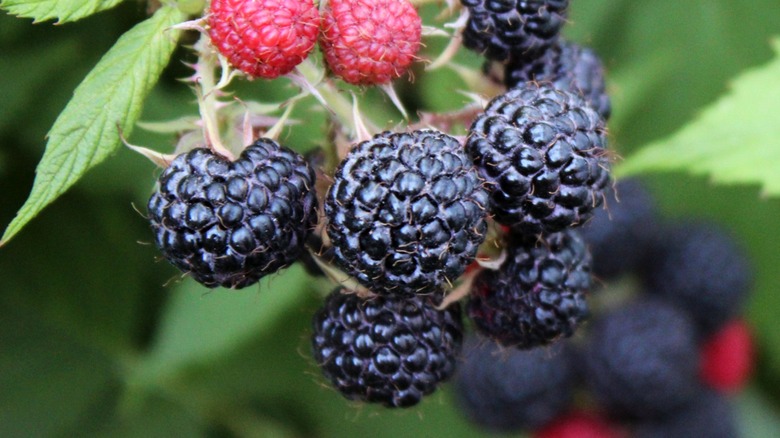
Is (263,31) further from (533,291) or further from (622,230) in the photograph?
(622,230)

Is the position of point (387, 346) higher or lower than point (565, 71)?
lower

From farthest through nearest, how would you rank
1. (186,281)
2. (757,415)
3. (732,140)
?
(757,415) → (186,281) → (732,140)

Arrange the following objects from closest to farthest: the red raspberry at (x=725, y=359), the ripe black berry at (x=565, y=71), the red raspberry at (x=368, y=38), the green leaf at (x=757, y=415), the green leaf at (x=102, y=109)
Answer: the green leaf at (x=102, y=109)
the red raspberry at (x=368, y=38)
the ripe black berry at (x=565, y=71)
the red raspberry at (x=725, y=359)
the green leaf at (x=757, y=415)

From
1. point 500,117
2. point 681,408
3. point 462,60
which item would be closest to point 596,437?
point 681,408

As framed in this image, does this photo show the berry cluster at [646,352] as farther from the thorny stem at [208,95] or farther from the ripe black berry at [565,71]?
the thorny stem at [208,95]

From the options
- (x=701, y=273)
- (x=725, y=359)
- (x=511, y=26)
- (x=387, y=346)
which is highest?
(x=511, y=26)

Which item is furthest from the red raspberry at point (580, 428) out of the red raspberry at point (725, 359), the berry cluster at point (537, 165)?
the berry cluster at point (537, 165)

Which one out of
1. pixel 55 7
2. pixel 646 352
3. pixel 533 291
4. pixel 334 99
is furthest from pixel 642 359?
pixel 55 7
